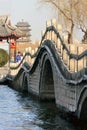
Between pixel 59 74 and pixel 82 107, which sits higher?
pixel 59 74

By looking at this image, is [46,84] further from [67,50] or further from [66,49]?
[67,50]

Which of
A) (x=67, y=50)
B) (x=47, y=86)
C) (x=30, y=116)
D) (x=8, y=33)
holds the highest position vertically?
(x=67, y=50)

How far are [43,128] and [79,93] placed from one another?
5.30 ft

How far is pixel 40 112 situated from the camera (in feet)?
63.7

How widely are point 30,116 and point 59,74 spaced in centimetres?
194

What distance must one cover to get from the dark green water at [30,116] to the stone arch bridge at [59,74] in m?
0.50

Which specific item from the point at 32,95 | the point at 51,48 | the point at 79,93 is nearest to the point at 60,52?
the point at 51,48

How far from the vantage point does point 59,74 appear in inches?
722

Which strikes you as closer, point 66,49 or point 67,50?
point 67,50

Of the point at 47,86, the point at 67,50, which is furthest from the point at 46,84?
the point at 67,50

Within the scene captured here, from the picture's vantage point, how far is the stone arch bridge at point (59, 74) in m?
15.1

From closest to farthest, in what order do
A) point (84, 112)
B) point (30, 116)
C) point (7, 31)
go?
1. point (84, 112)
2. point (30, 116)
3. point (7, 31)

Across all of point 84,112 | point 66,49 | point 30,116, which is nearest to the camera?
point 84,112

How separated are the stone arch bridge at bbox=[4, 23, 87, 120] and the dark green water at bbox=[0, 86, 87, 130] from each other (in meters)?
0.50
